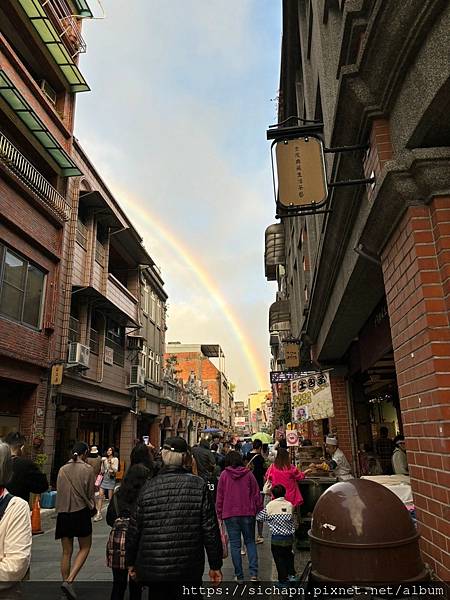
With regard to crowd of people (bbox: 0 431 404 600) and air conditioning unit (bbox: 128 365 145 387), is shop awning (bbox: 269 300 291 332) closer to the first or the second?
air conditioning unit (bbox: 128 365 145 387)

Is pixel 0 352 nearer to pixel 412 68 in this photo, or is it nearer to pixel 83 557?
pixel 83 557

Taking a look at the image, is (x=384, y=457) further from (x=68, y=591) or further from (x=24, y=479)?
(x=24, y=479)

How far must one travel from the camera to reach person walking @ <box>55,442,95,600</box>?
6.05 meters

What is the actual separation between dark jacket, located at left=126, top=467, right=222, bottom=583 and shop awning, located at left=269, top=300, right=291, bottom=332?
16272mm

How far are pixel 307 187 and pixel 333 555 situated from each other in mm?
3287

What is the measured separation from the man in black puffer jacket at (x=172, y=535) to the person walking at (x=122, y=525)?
109 cm

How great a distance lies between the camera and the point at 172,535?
366 cm

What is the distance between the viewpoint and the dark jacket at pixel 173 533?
11.8 feet

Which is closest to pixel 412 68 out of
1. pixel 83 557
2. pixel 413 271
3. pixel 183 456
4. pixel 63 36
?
pixel 413 271

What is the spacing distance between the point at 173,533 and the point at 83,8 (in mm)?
21901

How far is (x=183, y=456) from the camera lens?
4.07 meters

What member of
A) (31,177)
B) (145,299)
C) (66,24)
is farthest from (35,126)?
(145,299)

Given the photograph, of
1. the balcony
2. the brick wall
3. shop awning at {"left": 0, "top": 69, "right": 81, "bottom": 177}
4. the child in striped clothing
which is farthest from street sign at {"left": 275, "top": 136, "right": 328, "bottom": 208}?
the balcony

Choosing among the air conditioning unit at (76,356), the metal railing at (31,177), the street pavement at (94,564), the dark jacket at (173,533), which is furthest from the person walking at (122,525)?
the air conditioning unit at (76,356)
